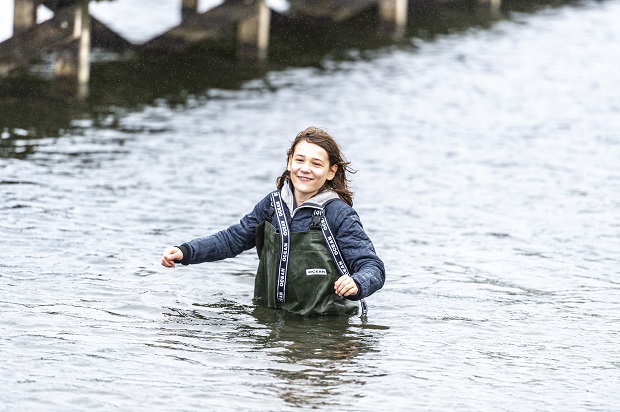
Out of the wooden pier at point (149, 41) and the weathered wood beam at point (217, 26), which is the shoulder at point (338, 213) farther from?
the weathered wood beam at point (217, 26)

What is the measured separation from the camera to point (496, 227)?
10266 millimetres

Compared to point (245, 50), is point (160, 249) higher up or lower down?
lower down

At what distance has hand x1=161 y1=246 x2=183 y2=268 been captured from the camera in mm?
6695

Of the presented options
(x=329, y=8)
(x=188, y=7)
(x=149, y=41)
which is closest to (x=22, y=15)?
(x=149, y=41)

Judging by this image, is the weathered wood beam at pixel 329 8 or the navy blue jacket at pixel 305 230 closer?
the navy blue jacket at pixel 305 230

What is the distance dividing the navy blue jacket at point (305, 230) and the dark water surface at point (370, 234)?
0.38 m

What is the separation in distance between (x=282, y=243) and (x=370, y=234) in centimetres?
308

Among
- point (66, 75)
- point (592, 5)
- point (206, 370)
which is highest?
point (592, 5)

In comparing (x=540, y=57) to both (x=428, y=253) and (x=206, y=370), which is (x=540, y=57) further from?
(x=206, y=370)

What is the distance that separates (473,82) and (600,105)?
2242 mm

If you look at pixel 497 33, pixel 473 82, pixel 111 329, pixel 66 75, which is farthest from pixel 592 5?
pixel 111 329

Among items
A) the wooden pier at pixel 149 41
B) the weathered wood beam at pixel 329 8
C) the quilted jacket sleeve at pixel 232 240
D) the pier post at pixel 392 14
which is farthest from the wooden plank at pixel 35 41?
the pier post at pixel 392 14

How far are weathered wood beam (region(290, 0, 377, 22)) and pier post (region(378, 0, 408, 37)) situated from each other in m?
0.29

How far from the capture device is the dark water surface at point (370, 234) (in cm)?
595
